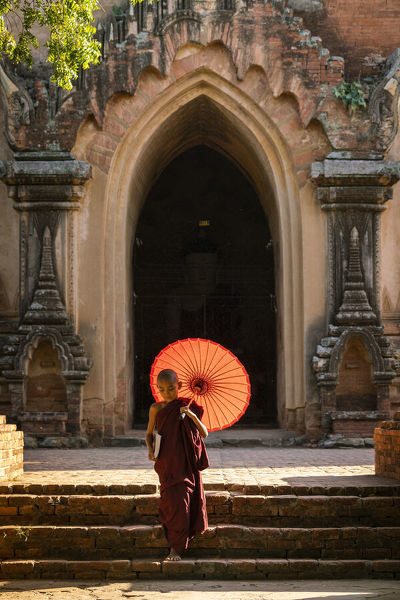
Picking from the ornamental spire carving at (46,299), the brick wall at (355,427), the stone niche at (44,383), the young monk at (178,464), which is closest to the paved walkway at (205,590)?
the young monk at (178,464)

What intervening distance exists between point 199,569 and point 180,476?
0.71 m

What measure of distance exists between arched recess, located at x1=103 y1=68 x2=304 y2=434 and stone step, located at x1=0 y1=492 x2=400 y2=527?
5429 millimetres

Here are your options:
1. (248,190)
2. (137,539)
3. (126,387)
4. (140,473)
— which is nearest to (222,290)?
(248,190)

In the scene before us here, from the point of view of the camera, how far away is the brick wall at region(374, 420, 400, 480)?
7668 millimetres

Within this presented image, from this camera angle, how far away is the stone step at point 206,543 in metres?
6.50

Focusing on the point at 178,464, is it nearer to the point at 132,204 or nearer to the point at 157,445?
the point at 157,445

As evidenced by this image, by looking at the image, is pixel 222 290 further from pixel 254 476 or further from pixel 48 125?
pixel 254 476

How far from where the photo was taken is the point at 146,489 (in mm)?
7016

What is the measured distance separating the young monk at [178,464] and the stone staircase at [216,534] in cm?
25

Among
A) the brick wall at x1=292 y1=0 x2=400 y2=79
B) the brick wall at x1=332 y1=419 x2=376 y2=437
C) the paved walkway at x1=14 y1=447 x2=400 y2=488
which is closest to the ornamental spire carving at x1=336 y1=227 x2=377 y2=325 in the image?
the brick wall at x1=332 y1=419 x2=376 y2=437

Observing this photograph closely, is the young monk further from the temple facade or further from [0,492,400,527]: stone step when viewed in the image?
the temple facade

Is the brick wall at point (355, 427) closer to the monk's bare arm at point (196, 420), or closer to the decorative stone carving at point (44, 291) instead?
the decorative stone carving at point (44, 291)

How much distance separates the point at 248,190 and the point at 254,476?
10317mm

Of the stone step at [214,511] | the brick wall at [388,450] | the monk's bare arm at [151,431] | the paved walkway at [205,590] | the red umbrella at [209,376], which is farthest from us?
the brick wall at [388,450]
